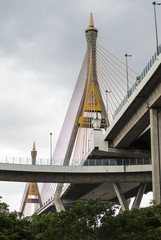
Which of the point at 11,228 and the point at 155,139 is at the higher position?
the point at 155,139

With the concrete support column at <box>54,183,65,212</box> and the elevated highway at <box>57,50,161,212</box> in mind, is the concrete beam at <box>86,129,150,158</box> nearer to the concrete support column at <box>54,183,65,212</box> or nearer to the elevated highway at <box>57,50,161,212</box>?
the elevated highway at <box>57,50,161,212</box>

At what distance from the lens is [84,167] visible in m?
62.2

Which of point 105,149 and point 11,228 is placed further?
point 105,149

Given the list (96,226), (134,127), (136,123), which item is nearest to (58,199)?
(134,127)

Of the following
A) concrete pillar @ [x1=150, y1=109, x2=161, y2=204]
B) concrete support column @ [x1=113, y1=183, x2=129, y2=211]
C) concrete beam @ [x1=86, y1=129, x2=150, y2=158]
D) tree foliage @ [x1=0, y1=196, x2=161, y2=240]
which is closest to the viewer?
tree foliage @ [x1=0, y1=196, x2=161, y2=240]

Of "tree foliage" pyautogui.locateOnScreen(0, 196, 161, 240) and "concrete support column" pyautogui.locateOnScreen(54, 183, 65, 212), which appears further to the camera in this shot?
"concrete support column" pyautogui.locateOnScreen(54, 183, 65, 212)

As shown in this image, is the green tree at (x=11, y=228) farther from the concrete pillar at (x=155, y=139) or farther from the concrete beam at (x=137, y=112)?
the concrete pillar at (x=155, y=139)

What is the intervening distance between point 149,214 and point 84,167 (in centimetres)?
2222

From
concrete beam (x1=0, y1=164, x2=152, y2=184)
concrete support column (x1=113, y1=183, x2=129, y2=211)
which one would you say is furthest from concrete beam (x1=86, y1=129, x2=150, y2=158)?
concrete support column (x1=113, y1=183, x2=129, y2=211)

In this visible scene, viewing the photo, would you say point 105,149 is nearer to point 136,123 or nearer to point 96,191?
point 136,123

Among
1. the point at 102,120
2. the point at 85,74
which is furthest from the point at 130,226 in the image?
the point at 85,74

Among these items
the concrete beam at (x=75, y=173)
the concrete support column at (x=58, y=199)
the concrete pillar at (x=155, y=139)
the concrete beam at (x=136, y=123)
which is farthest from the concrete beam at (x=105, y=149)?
the concrete support column at (x=58, y=199)

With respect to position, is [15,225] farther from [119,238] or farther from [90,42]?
[90,42]

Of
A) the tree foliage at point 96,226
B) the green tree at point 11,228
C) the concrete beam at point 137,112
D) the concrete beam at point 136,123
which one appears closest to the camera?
the green tree at point 11,228
